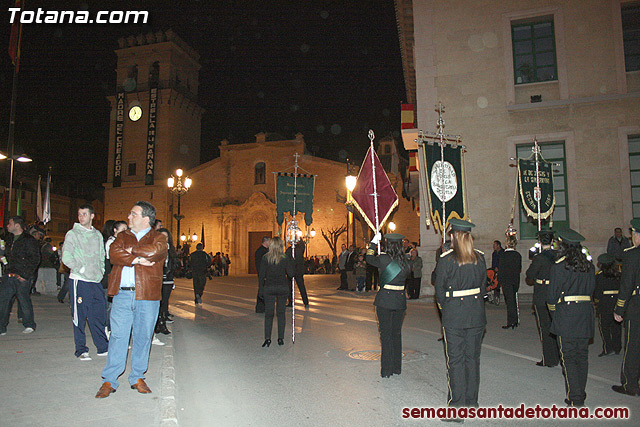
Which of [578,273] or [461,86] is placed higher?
[461,86]

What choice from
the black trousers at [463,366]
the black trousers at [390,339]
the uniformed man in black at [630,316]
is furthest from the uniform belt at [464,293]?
the uniformed man in black at [630,316]

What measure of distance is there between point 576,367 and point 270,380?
11.8ft

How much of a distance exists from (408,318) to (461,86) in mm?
9354

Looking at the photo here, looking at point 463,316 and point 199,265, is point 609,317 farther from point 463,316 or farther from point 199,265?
point 199,265

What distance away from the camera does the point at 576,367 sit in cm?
515

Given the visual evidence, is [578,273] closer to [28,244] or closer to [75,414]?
[75,414]

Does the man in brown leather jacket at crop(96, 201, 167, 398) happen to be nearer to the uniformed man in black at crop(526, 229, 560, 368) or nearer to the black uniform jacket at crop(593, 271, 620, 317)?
the uniformed man in black at crop(526, 229, 560, 368)

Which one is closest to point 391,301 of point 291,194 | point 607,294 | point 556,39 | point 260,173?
point 607,294

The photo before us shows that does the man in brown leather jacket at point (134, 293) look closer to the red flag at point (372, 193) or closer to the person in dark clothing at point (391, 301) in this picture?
the person in dark clothing at point (391, 301)

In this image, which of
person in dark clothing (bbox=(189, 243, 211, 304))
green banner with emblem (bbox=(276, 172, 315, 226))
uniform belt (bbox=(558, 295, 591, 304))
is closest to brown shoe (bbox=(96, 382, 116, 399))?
uniform belt (bbox=(558, 295, 591, 304))

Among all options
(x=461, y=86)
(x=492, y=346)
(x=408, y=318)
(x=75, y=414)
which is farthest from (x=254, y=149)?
(x=75, y=414)

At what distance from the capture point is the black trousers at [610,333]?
7.78m

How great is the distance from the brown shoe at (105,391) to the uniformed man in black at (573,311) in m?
4.87

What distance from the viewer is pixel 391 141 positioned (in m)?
46.0
